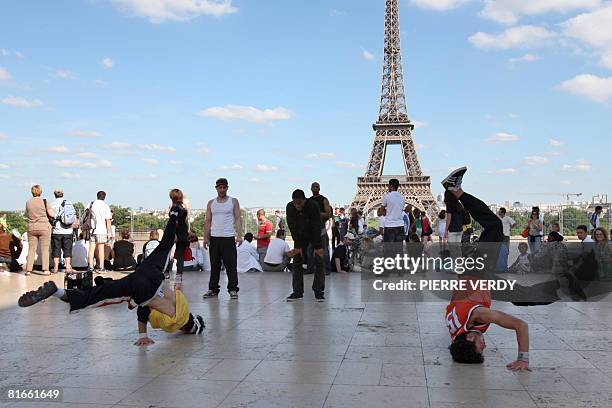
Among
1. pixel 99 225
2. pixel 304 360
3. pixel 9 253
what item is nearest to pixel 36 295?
pixel 304 360

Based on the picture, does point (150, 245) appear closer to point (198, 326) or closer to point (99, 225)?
point (99, 225)

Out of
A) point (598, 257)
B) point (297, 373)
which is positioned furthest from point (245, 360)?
point (598, 257)

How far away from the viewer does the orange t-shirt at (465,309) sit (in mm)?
5109

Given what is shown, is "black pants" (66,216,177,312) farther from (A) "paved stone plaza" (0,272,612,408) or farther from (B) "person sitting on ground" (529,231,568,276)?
(B) "person sitting on ground" (529,231,568,276)

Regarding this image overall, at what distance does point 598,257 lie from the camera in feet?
35.2

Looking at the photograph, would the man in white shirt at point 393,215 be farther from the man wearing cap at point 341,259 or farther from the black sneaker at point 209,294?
the black sneaker at point 209,294

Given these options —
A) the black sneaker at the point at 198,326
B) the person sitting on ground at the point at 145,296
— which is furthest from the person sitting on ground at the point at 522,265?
the person sitting on ground at the point at 145,296

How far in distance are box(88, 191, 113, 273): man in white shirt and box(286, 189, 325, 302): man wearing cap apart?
5531mm

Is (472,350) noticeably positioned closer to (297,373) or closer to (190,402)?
(297,373)

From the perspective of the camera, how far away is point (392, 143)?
6781cm

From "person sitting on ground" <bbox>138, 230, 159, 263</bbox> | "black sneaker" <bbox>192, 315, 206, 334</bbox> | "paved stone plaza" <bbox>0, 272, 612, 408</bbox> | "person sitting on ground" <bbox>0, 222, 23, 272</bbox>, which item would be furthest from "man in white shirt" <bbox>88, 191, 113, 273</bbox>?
"black sneaker" <bbox>192, 315, 206, 334</bbox>

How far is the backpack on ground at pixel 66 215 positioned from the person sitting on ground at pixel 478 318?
30.2 ft

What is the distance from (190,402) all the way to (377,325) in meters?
3.15

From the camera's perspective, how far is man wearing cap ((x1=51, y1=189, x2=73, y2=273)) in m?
12.6
